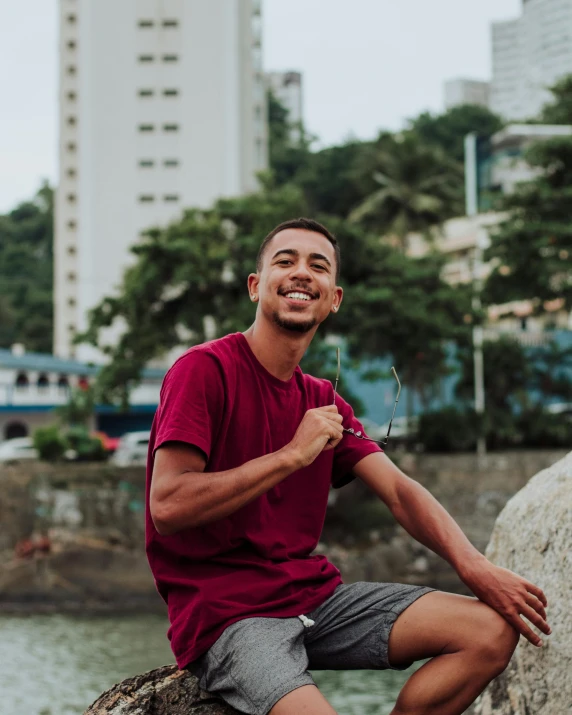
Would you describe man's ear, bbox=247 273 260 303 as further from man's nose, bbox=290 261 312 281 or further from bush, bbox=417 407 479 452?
bush, bbox=417 407 479 452

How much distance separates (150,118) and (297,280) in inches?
1719

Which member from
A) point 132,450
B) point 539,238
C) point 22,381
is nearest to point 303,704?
point 539,238

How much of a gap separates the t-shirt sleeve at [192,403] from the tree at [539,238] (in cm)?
1535

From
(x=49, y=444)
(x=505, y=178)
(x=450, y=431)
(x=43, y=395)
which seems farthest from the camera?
(x=43, y=395)

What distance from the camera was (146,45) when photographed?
44906mm

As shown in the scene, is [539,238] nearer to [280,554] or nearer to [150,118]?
[280,554]

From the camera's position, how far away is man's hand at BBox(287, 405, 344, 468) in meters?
2.40

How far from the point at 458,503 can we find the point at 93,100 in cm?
3138

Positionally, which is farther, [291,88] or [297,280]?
[291,88]

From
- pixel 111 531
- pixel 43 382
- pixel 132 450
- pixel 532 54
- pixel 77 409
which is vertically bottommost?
pixel 111 531

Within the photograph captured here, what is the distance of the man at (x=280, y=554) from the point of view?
2361 mm

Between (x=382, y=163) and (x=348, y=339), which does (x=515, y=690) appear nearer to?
(x=348, y=339)

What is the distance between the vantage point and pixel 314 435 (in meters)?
2.42

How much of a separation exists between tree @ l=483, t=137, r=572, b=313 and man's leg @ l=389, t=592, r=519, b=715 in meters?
15.3
